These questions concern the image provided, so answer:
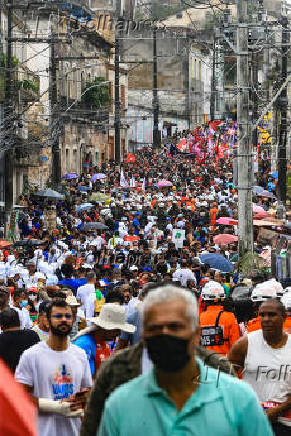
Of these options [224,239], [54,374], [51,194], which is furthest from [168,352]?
[51,194]

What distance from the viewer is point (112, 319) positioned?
313 inches

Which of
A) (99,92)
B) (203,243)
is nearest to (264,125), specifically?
(99,92)

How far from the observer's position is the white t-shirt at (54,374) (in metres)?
6.62

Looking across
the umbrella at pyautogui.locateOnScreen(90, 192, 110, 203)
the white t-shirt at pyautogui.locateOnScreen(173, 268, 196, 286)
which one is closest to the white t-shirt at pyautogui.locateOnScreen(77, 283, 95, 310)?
the white t-shirt at pyautogui.locateOnScreen(173, 268, 196, 286)

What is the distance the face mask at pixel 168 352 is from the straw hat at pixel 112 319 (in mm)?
4133

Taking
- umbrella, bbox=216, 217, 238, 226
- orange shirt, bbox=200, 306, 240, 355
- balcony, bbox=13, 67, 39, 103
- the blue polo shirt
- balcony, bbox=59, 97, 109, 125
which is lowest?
umbrella, bbox=216, 217, 238, 226

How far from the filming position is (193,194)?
4081 cm

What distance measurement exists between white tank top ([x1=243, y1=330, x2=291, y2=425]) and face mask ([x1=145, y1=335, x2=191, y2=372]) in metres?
3.08

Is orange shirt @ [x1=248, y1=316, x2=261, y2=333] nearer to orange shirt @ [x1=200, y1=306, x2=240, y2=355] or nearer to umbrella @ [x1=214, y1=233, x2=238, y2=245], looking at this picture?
orange shirt @ [x1=200, y1=306, x2=240, y2=355]

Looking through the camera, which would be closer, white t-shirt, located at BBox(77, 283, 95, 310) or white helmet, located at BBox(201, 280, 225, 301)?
white helmet, located at BBox(201, 280, 225, 301)

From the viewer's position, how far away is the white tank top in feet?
21.9

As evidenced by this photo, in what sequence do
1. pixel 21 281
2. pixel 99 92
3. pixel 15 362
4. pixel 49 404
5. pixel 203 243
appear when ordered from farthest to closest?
1. pixel 99 92
2. pixel 203 243
3. pixel 21 281
4. pixel 15 362
5. pixel 49 404

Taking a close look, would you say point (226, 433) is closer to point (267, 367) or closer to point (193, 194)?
point (267, 367)

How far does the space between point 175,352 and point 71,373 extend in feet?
10.3
